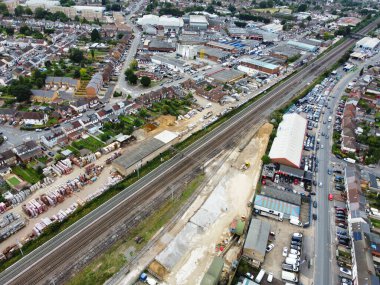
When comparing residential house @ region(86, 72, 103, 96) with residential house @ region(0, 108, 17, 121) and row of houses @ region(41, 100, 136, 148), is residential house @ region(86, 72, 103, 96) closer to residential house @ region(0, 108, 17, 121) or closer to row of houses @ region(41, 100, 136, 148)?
row of houses @ region(41, 100, 136, 148)

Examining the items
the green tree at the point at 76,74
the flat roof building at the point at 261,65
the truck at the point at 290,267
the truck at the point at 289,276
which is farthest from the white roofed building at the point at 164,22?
the truck at the point at 289,276

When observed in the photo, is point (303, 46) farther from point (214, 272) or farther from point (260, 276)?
point (214, 272)

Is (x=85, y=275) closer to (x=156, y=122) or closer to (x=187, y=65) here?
(x=156, y=122)

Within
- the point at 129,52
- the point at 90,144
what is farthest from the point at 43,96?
Result: the point at 129,52

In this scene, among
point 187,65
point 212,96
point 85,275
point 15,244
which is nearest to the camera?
point 85,275

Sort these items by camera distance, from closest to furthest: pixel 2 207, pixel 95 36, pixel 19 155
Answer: pixel 2 207 → pixel 19 155 → pixel 95 36

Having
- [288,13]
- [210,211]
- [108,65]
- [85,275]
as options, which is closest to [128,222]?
[85,275]

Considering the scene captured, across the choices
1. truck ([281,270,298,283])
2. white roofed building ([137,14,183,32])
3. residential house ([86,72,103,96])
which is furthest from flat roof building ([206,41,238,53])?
truck ([281,270,298,283])
